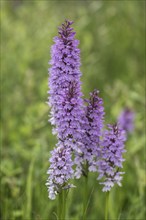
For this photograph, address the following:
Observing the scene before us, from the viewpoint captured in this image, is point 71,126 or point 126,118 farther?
point 126,118

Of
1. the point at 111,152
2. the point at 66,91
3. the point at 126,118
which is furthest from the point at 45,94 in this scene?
the point at 66,91

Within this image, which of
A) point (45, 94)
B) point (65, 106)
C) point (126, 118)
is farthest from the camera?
point (45, 94)

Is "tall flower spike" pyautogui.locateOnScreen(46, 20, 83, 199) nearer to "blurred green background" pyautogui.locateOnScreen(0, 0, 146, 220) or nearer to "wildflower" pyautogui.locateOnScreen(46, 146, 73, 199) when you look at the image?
"wildflower" pyautogui.locateOnScreen(46, 146, 73, 199)

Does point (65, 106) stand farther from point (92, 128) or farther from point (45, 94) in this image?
point (45, 94)

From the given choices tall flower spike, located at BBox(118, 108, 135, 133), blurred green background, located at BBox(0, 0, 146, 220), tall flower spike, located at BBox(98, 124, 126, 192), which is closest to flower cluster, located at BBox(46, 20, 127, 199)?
tall flower spike, located at BBox(98, 124, 126, 192)

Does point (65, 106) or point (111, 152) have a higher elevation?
point (65, 106)

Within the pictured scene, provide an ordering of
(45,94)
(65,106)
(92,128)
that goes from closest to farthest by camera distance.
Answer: (65,106)
(92,128)
(45,94)
